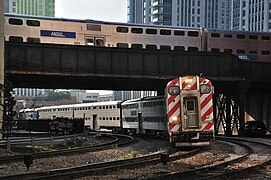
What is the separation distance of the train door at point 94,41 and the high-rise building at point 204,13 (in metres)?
116

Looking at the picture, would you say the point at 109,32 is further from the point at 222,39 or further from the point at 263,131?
the point at 263,131

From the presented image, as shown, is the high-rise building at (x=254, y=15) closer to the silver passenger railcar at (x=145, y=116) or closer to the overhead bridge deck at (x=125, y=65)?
the overhead bridge deck at (x=125, y=65)

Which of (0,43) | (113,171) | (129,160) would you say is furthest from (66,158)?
(0,43)

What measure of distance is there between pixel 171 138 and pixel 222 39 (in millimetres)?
20605

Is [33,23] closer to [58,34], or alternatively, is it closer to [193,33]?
[58,34]

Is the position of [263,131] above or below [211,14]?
below

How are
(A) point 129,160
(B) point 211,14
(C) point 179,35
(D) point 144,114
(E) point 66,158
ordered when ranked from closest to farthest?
(A) point 129,160 → (E) point 66,158 → (D) point 144,114 → (C) point 179,35 → (B) point 211,14

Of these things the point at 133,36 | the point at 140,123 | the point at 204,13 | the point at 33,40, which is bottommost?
the point at 140,123

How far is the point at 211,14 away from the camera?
17825 centimetres

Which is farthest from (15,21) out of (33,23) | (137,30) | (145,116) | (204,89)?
(204,89)

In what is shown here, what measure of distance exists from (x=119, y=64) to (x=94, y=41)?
2830 mm

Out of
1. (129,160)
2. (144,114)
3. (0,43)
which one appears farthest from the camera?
(144,114)

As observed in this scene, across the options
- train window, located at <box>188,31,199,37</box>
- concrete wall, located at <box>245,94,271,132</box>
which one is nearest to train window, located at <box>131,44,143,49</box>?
train window, located at <box>188,31,199,37</box>

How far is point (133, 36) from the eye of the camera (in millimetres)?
34000
